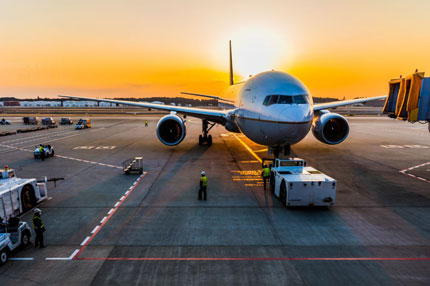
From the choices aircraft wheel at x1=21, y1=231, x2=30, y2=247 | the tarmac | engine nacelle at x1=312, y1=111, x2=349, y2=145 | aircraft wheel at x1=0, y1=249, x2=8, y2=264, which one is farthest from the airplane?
aircraft wheel at x1=0, y1=249, x2=8, y2=264

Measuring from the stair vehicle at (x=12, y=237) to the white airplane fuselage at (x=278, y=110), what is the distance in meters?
12.5

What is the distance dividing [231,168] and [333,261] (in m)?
11.9

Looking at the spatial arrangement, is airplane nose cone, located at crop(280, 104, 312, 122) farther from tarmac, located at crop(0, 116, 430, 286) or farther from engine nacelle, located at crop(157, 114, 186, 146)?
engine nacelle, located at crop(157, 114, 186, 146)

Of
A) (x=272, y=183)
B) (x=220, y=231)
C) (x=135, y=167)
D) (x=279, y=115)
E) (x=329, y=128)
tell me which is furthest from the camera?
(x=329, y=128)

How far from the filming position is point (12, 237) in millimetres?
8531

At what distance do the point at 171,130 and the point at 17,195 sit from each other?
14.1 metres

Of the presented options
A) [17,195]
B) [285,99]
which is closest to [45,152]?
[17,195]

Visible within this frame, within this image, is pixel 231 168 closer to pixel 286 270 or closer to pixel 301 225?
pixel 301 225

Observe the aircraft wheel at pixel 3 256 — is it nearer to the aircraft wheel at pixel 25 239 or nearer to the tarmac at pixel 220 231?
the tarmac at pixel 220 231

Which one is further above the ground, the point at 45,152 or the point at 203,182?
the point at 203,182

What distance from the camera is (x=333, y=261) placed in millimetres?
8055

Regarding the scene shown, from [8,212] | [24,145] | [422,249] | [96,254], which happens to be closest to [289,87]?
[422,249]

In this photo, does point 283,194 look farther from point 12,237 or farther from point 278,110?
point 12,237

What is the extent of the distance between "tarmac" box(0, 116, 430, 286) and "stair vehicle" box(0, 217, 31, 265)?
319 mm
